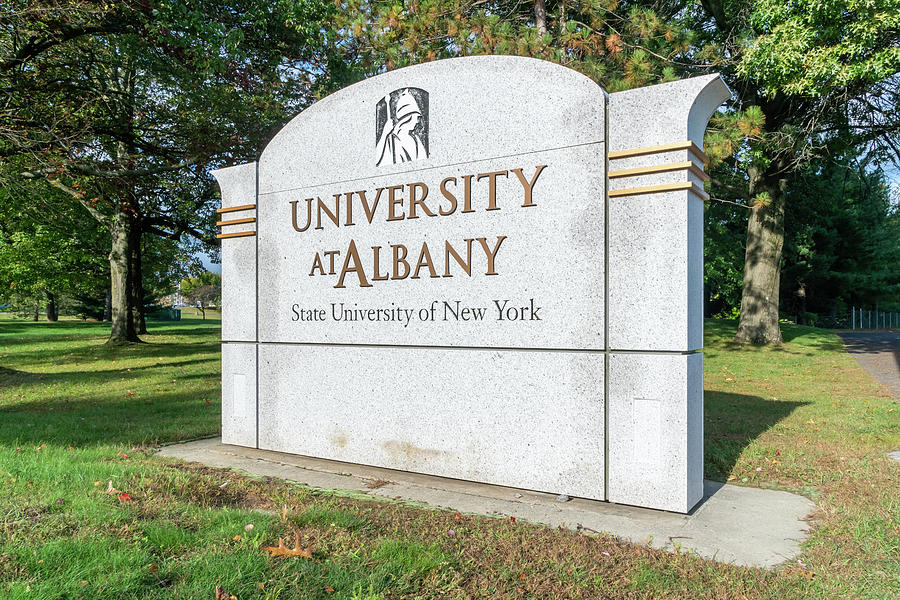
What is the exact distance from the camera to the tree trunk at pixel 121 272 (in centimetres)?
1950

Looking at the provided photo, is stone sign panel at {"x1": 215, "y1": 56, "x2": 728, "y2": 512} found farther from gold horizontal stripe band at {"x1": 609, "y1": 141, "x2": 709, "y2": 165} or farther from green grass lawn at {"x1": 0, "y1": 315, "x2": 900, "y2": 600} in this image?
green grass lawn at {"x1": 0, "y1": 315, "x2": 900, "y2": 600}

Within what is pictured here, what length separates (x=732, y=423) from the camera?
771 cm

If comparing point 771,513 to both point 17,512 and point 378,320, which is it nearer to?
point 378,320

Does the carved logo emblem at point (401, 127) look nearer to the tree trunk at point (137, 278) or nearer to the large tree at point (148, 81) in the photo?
the large tree at point (148, 81)

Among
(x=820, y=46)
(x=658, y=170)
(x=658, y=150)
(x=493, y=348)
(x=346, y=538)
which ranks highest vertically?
(x=820, y=46)

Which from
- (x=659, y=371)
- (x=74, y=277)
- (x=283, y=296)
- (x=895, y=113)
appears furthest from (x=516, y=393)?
(x=74, y=277)

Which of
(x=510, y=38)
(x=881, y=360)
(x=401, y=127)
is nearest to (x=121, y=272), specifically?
(x=510, y=38)

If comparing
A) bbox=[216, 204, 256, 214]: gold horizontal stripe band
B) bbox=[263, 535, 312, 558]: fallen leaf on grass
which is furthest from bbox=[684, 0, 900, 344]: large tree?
bbox=[263, 535, 312, 558]: fallen leaf on grass

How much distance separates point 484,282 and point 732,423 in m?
4.62

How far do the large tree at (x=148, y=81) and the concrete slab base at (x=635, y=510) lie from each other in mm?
8076

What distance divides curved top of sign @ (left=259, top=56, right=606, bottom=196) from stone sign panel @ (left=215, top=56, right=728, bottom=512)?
2cm

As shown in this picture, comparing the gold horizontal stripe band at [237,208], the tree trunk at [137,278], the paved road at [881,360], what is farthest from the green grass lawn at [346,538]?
the tree trunk at [137,278]

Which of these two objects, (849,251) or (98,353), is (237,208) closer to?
(98,353)

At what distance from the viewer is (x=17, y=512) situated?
355cm
